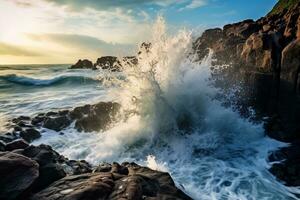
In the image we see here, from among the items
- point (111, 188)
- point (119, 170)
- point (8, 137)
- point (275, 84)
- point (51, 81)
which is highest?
point (275, 84)

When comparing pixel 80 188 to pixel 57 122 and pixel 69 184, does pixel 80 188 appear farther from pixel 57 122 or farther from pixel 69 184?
pixel 57 122

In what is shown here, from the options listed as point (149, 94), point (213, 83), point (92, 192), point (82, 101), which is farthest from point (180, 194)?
point (82, 101)

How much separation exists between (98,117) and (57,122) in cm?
162

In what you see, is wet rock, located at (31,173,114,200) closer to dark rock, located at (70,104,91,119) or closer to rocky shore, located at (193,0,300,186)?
rocky shore, located at (193,0,300,186)

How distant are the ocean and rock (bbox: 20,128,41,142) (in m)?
0.29

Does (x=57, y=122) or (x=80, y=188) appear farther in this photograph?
(x=57, y=122)

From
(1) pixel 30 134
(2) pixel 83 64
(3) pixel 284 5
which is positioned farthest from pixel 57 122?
(2) pixel 83 64

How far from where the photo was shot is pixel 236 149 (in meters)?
11.2

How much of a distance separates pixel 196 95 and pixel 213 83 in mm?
1458

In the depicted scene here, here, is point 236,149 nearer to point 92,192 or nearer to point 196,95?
point 196,95

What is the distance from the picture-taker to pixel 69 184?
6219 millimetres

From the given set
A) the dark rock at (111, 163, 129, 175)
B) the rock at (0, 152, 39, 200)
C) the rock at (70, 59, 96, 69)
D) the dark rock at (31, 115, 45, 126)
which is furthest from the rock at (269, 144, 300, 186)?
the rock at (70, 59, 96, 69)

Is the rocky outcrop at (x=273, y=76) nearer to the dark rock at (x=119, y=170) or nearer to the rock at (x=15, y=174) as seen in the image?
the dark rock at (x=119, y=170)

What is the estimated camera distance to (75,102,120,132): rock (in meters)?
13.9
